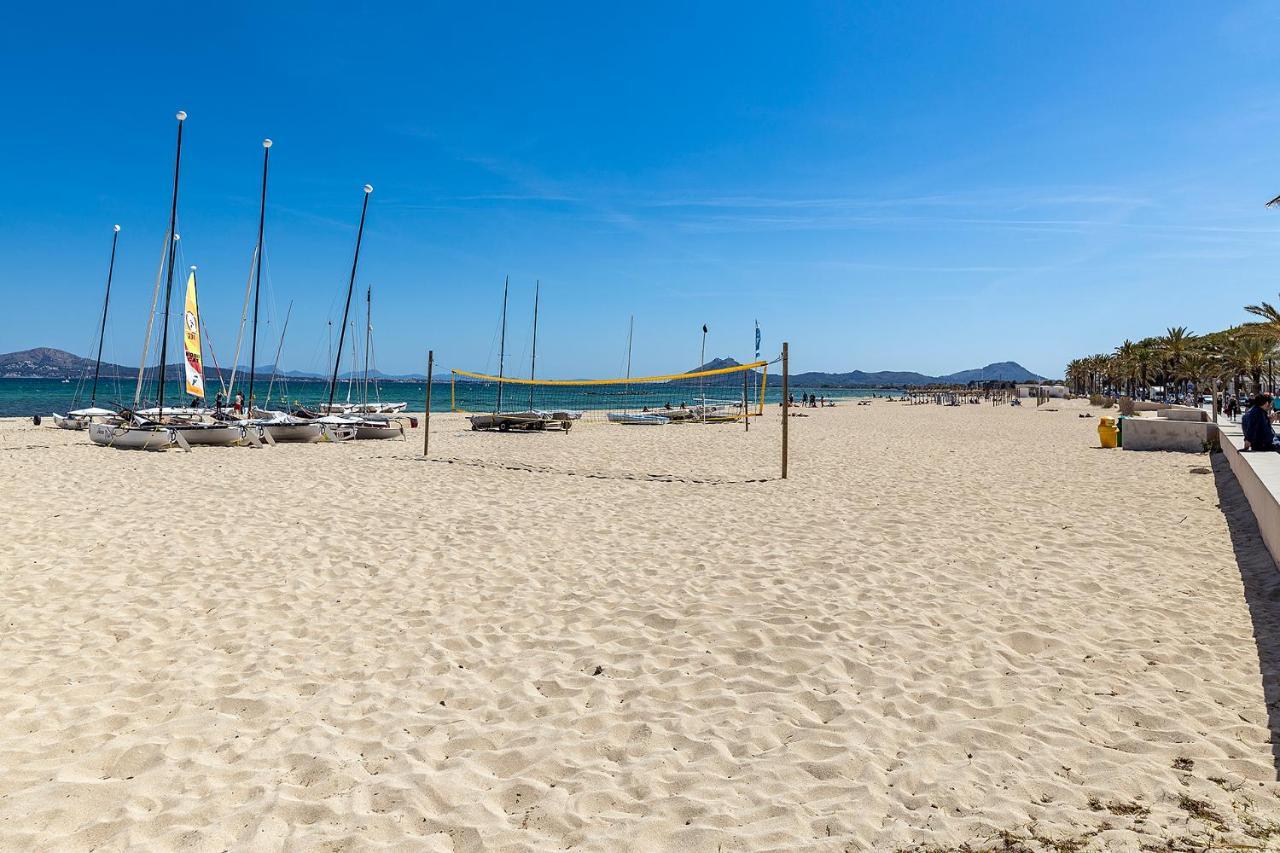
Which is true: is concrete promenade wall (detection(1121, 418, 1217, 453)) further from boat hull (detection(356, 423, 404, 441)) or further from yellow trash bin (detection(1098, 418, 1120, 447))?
boat hull (detection(356, 423, 404, 441))

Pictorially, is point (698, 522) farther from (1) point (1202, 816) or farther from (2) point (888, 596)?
(1) point (1202, 816)

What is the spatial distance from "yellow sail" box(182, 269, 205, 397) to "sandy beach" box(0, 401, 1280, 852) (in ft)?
43.5

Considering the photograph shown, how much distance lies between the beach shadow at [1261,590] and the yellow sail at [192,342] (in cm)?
2306

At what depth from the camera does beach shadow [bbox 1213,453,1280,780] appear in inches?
130

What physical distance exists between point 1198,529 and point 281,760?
8.57 m

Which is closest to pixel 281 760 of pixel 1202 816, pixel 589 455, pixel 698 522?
pixel 1202 816

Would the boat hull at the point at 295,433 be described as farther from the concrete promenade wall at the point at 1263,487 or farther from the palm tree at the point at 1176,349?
the palm tree at the point at 1176,349

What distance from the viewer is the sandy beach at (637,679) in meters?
2.50

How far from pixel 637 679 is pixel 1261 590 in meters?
4.91

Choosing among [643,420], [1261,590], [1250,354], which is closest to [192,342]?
[643,420]

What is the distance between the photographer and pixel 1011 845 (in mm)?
2283

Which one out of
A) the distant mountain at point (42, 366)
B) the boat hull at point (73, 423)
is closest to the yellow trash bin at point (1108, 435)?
the boat hull at point (73, 423)

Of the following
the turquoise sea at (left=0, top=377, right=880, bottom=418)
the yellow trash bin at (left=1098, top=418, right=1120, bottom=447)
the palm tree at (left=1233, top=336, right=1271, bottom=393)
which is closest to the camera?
the yellow trash bin at (left=1098, top=418, right=1120, bottom=447)

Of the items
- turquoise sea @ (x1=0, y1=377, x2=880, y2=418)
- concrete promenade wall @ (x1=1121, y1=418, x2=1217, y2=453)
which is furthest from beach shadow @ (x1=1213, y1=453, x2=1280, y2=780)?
turquoise sea @ (x1=0, y1=377, x2=880, y2=418)
